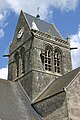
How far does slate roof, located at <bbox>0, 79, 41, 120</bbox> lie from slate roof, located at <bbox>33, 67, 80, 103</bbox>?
3.54 feet

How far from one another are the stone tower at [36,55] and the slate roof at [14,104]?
0.79m

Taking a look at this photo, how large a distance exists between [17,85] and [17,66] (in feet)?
9.82

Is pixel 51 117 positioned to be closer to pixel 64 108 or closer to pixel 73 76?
pixel 64 108

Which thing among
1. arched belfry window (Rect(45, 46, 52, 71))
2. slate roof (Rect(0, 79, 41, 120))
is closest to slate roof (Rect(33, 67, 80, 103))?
slate roof (Rect(0, 79, 41, 120))

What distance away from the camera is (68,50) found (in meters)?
25.8

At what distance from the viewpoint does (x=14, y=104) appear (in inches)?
771

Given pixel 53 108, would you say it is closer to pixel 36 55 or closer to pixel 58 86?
pixel 58 86

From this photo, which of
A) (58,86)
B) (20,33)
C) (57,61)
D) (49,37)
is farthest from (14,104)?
(20,33)

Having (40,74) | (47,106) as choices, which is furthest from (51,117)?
(40,74)

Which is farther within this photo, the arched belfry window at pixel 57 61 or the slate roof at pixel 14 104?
the arched belfry window at pixel 57 61

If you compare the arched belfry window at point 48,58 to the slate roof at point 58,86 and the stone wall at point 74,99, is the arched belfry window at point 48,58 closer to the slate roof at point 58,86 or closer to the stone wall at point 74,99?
the slate roof at point 58,86

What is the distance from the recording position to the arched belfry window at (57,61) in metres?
24.5

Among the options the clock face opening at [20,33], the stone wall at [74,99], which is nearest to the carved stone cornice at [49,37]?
the clock face opening at [20,33]

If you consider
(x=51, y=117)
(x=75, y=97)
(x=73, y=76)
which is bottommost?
(x=51, y=117)
